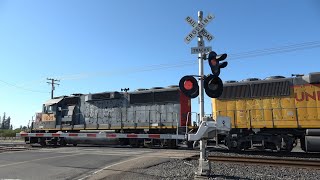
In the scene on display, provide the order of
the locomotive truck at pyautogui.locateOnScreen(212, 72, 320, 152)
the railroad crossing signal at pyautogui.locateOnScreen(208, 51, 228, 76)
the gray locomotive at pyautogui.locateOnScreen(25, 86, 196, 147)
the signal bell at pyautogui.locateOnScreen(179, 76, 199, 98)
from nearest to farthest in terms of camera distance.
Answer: the railroad crossing signal at pyautogui.locateOnScreen(208, 51, 228, 76)
the signal bell at pyautogui.locateOnScreen(179, 76, 199, 98)
the locomotive truck at pyautogui.locateOnScreen(212, 72, 320, 152)
the gray locomotive at pyautogui.locateOnScreen(25, 86, 196, 147)

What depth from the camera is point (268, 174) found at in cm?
884

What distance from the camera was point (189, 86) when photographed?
8016 mm

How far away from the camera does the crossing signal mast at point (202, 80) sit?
310 inches

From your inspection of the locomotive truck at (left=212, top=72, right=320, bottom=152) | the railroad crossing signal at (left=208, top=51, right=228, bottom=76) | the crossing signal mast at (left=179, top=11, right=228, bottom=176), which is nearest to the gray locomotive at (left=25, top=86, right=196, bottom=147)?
the locomotive truck at (left=212, top=72, right=320, bottom=152)

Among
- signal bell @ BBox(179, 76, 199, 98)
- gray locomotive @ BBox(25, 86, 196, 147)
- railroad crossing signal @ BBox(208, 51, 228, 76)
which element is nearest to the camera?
railroad crossing signal @ BBox(208, 51, 228, 76)

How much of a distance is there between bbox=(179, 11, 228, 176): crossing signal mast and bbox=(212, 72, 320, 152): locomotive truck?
7584 millimetres

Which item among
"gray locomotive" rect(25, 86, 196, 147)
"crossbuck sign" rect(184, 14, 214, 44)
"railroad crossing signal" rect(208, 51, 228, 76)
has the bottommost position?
"gray locomotive" rect(25, 86, 196, 147)

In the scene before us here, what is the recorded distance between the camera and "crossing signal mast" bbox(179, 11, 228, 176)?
7.88 meters

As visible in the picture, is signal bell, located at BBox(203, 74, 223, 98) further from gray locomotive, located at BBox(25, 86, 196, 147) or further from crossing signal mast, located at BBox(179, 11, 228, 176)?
gray locomotive, located at BBox(25, 86, 196, 147)

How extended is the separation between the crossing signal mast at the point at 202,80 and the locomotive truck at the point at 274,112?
299 inches

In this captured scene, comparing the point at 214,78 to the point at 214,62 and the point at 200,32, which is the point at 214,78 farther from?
the point at 200,32

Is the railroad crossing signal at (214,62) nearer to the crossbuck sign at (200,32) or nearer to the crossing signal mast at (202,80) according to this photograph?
the crossing signal mast at (202,80)

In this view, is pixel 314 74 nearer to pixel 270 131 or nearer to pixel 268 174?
pixel 270 131

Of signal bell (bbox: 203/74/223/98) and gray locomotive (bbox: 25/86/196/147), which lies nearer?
signal bell (bbox: 203/74/223/98)
